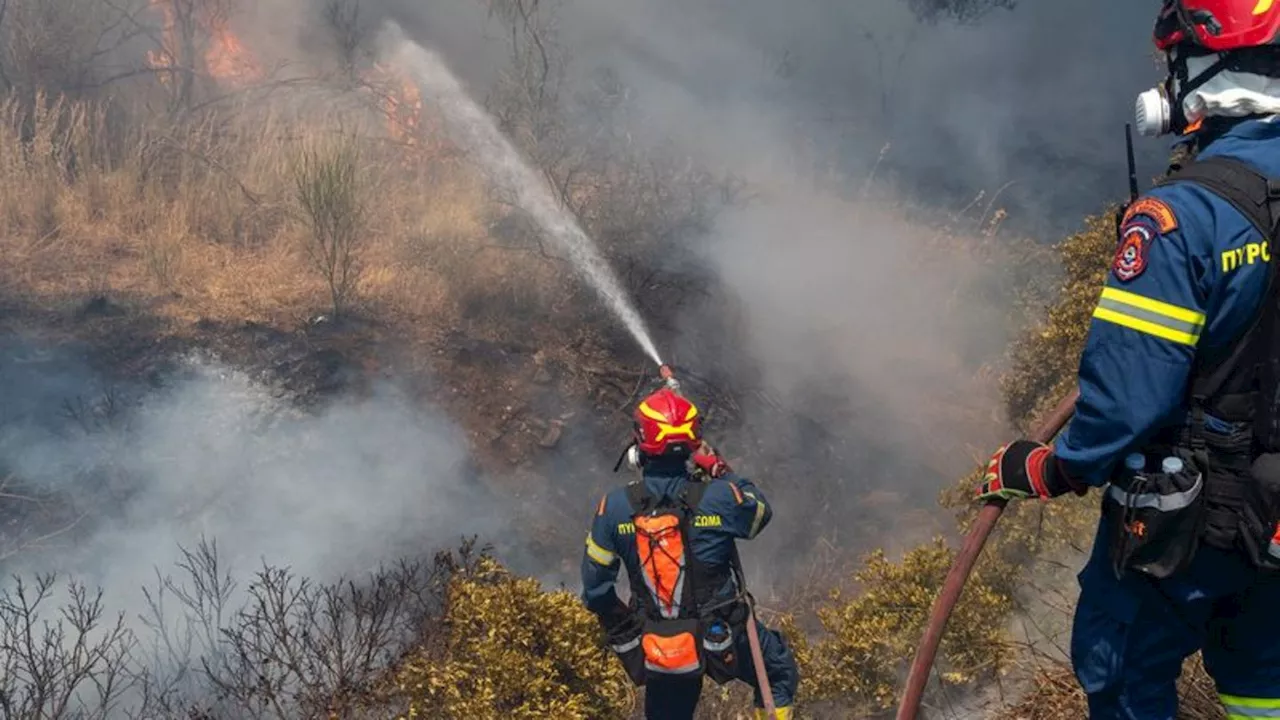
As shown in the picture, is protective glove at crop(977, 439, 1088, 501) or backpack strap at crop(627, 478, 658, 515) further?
backpack strap at crop(627, 478, 658, 515)

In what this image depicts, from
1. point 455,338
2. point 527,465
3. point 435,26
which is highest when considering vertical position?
point 435,26

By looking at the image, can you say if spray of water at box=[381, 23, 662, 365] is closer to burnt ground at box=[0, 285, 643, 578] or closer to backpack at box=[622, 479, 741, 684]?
burnt ground at box=[0, 285, 643, 578]

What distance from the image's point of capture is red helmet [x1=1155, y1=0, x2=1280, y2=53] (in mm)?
1996

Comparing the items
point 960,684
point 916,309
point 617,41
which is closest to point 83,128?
point 617,41

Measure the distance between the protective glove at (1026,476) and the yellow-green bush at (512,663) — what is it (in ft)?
5.70

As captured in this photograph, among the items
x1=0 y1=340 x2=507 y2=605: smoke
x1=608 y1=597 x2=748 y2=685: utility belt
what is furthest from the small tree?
x1=608 y1=597 x2=748 y2=685: utility belt

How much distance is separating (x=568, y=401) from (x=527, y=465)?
0.63 meters

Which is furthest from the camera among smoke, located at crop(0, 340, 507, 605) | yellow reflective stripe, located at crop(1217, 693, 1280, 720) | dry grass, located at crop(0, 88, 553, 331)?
dry grass, located at crop(0, 88, 553, 331)

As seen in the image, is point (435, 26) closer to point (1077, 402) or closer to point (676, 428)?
point (676, 428)

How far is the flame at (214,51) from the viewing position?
11133 mm

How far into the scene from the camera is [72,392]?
6188mm

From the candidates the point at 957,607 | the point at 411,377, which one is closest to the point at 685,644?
the point at 957,607

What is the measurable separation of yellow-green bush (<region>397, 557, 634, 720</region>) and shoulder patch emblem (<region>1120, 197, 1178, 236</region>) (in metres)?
2.34

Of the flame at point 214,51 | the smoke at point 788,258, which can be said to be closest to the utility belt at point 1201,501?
the smoke at point 788,258
